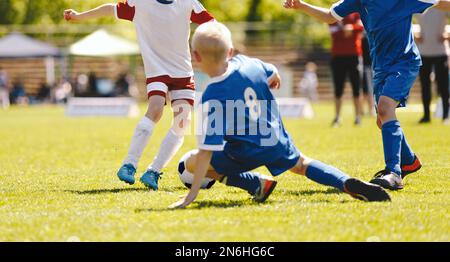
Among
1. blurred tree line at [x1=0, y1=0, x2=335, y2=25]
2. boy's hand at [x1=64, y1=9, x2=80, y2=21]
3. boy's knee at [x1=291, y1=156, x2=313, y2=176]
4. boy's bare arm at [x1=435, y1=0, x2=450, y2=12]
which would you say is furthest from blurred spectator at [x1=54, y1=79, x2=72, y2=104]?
boy's knee at [x1=291, y1=156, x2=313, y2=176]

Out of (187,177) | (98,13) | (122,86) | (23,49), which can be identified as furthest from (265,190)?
(122,86)

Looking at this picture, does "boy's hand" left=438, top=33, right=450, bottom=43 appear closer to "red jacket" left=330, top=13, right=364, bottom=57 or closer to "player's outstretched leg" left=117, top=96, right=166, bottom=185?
"red jacket" left=330, top=13, right=364, bottom=57

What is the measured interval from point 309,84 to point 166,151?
31.6 meters

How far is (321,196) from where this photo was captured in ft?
20.5

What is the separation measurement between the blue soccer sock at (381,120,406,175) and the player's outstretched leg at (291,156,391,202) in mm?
938

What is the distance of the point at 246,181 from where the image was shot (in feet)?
19.8

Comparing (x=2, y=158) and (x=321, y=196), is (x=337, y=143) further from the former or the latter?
(x=321, y=196)

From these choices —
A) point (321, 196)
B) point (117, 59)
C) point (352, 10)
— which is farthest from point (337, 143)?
point (117, 59)

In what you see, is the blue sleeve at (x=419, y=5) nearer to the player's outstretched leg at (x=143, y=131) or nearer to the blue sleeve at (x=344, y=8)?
the blue sleeve at (x=344, y=8)

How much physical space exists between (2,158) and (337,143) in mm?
4215

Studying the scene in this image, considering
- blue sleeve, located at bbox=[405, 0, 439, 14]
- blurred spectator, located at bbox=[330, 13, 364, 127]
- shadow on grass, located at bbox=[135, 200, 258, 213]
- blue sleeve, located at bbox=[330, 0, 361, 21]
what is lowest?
blurred spectator, located at bbox=[330, 13, 364, 127]

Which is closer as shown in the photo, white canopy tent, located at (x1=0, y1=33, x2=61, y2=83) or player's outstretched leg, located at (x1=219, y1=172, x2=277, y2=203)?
player's outstretched leg, located at (x1=219, y1=172, x2=277, y2=203)

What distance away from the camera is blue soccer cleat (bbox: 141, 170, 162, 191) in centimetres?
690
